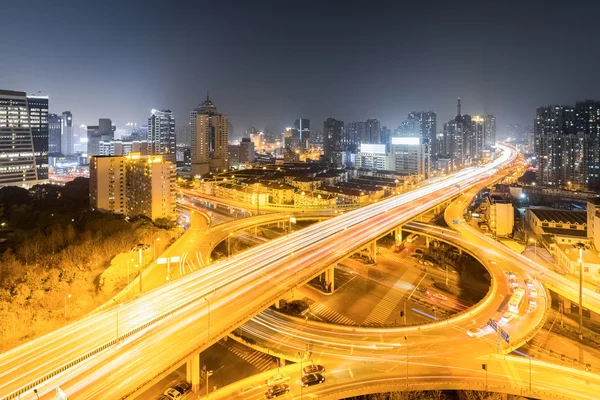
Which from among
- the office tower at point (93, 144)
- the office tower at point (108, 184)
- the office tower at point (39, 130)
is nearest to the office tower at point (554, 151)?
the office tower at point (108, 184)

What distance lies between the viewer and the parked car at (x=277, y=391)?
984 centimetres

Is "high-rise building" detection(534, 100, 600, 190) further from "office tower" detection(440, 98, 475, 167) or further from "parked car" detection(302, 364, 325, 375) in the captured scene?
"parked car" detection(302, 364, 325, 375)

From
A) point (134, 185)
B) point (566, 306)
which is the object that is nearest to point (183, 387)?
point (566, 306)

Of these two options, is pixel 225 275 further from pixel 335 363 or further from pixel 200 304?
pixel 335 363

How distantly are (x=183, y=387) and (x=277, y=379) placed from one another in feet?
9.00

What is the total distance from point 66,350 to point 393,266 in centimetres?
1833

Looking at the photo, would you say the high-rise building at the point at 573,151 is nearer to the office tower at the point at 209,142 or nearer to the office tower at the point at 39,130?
the office tower at the point at 209,142

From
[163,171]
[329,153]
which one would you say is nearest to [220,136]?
[329,153]

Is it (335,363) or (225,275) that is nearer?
(335,363)

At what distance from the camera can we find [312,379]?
10.3 m

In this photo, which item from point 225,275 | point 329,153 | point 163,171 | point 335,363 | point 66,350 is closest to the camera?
point 66,350

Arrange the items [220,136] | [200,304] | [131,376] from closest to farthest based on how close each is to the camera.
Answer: [131,376]
[200,304]
[220,136]

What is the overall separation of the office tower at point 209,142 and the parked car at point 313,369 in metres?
53.1

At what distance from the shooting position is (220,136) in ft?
229
